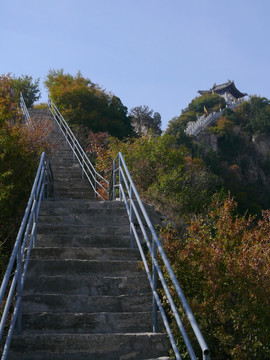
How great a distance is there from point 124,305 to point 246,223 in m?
2.16

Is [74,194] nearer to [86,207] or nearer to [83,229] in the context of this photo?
[86,207]

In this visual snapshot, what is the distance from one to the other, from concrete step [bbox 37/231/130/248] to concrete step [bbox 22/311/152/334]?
1471mm

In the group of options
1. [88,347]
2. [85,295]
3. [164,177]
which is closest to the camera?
[88,347]

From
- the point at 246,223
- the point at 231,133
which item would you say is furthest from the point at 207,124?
the point at 246,223

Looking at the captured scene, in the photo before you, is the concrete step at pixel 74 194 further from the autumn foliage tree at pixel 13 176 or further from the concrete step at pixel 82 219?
the concrete step at pixel 82 219

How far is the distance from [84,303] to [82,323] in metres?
0.31

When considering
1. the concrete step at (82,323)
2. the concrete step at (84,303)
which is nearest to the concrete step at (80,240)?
the concrete step at (84,303)

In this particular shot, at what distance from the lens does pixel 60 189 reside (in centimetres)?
1038

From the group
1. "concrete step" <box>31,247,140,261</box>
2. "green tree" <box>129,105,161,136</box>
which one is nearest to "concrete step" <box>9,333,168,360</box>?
"concrete step" <box>31,247,140,261</box>

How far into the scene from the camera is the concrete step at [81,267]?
521 centimetres

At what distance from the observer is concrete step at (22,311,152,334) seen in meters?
4.44

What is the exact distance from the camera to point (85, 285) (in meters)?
5.03

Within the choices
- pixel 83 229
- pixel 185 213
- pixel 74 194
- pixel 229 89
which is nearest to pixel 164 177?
pixel 185 213

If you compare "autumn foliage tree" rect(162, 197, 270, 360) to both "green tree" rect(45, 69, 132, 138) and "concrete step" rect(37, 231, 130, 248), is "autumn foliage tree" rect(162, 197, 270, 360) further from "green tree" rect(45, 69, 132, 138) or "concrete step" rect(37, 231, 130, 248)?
"green tree" rect(45, 69, 132, 138)
